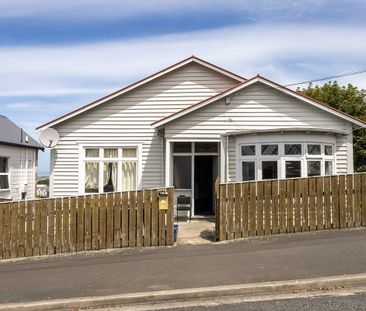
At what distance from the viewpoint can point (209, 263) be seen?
24.8ft

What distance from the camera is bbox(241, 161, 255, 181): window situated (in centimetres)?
1280

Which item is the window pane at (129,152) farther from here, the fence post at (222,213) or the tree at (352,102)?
the tree at (352,102)

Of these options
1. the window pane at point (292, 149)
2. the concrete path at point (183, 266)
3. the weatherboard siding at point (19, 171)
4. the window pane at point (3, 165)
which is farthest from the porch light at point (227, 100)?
the window pane at point (3, 165)

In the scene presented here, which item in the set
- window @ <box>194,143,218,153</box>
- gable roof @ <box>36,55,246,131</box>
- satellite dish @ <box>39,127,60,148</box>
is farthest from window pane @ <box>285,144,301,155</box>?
satellite dish @ <box>39,127,60,148</box>

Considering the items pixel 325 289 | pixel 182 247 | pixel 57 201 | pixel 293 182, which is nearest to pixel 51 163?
pixel 57 201

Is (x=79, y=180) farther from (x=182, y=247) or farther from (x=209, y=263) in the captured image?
(x=209, y=263)

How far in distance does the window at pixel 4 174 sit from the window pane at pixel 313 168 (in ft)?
55.4

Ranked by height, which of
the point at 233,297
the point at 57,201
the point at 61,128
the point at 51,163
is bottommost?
the point at 233,297

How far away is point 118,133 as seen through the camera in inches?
607

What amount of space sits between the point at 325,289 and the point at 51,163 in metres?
12.0

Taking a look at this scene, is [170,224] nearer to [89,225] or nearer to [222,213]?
[222,213]

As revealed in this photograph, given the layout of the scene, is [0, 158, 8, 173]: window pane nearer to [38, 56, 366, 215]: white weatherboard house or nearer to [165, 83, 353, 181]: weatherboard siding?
[38, 56, 366, 215]: white weatherboard house

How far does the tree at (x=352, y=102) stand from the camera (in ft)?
80.3

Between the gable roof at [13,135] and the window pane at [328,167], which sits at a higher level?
the gable roof at [13,135]
